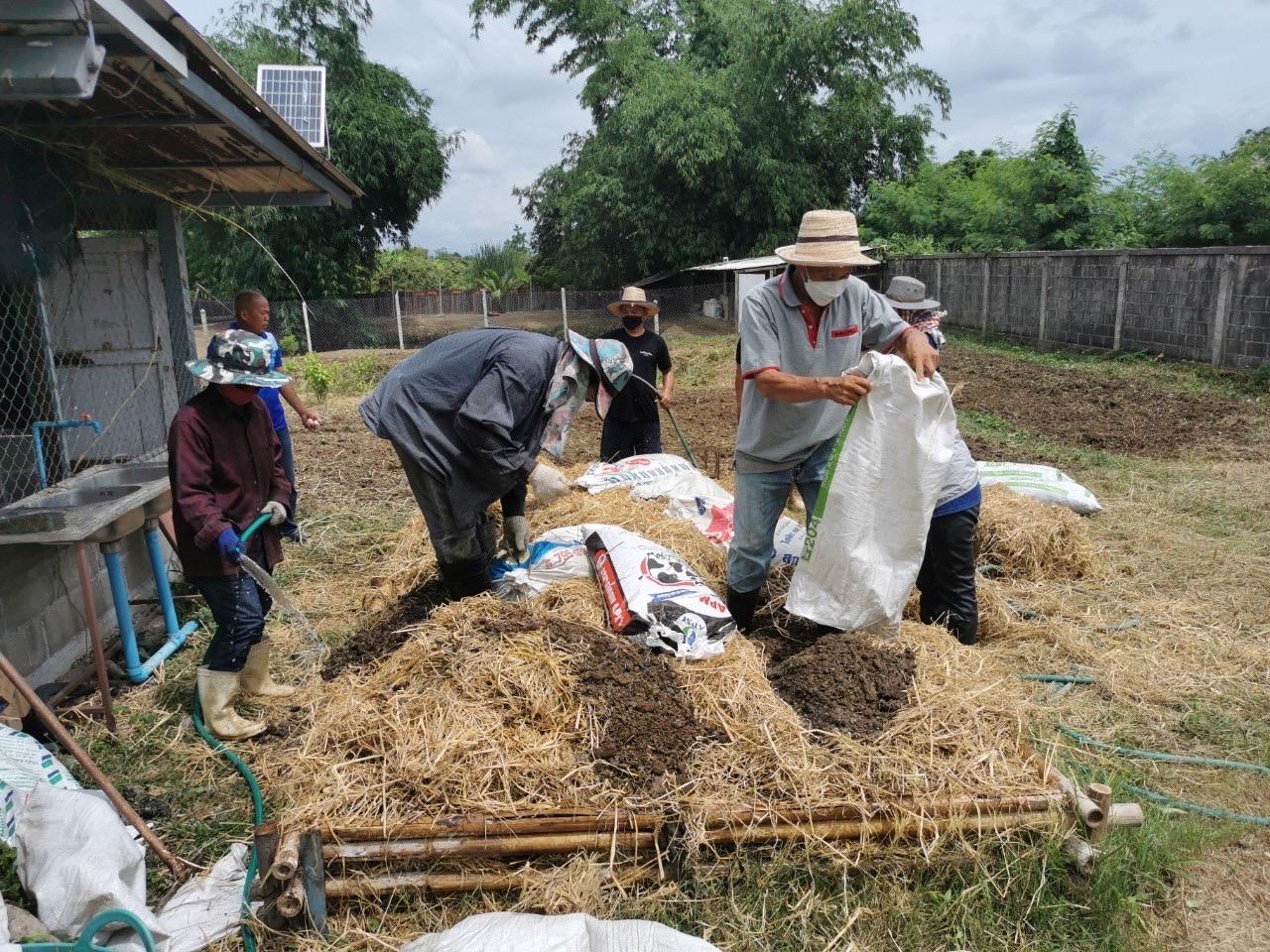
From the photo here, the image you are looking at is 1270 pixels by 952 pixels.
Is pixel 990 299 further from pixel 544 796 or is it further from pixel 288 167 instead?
pixel 544 796

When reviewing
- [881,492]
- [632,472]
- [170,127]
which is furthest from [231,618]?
[632,472]

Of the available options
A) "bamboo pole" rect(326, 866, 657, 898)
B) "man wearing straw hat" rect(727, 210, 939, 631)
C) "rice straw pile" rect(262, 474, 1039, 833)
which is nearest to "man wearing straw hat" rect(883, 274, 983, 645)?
"man wearing straw hat" rect(727, 210, 939, 631)

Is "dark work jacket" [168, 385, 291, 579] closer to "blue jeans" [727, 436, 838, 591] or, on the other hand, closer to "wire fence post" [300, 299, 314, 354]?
"blue jeans" [727, 436, 838, 591]

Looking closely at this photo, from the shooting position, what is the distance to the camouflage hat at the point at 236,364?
3.35m

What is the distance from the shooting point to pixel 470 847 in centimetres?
241

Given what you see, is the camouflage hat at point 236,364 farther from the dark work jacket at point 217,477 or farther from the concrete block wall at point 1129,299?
the concrete block wall at point 1129,299

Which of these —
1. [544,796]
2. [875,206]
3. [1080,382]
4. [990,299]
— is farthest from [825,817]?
[875,206]

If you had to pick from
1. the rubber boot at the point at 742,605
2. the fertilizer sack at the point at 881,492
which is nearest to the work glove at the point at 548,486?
the rubber boot at the point at 742,605

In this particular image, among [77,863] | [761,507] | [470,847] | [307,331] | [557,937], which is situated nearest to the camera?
[557,937]

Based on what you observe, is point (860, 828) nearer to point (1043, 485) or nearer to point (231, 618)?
point (231, 618)

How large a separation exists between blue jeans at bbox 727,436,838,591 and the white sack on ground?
2.07 meters

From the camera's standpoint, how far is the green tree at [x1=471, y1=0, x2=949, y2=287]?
74.2 feet

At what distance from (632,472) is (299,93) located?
395cm

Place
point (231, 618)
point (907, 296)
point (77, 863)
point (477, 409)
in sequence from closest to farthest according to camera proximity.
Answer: point (77, 863) < point (477, 409) < point (231, 618) < point (907, 296)
